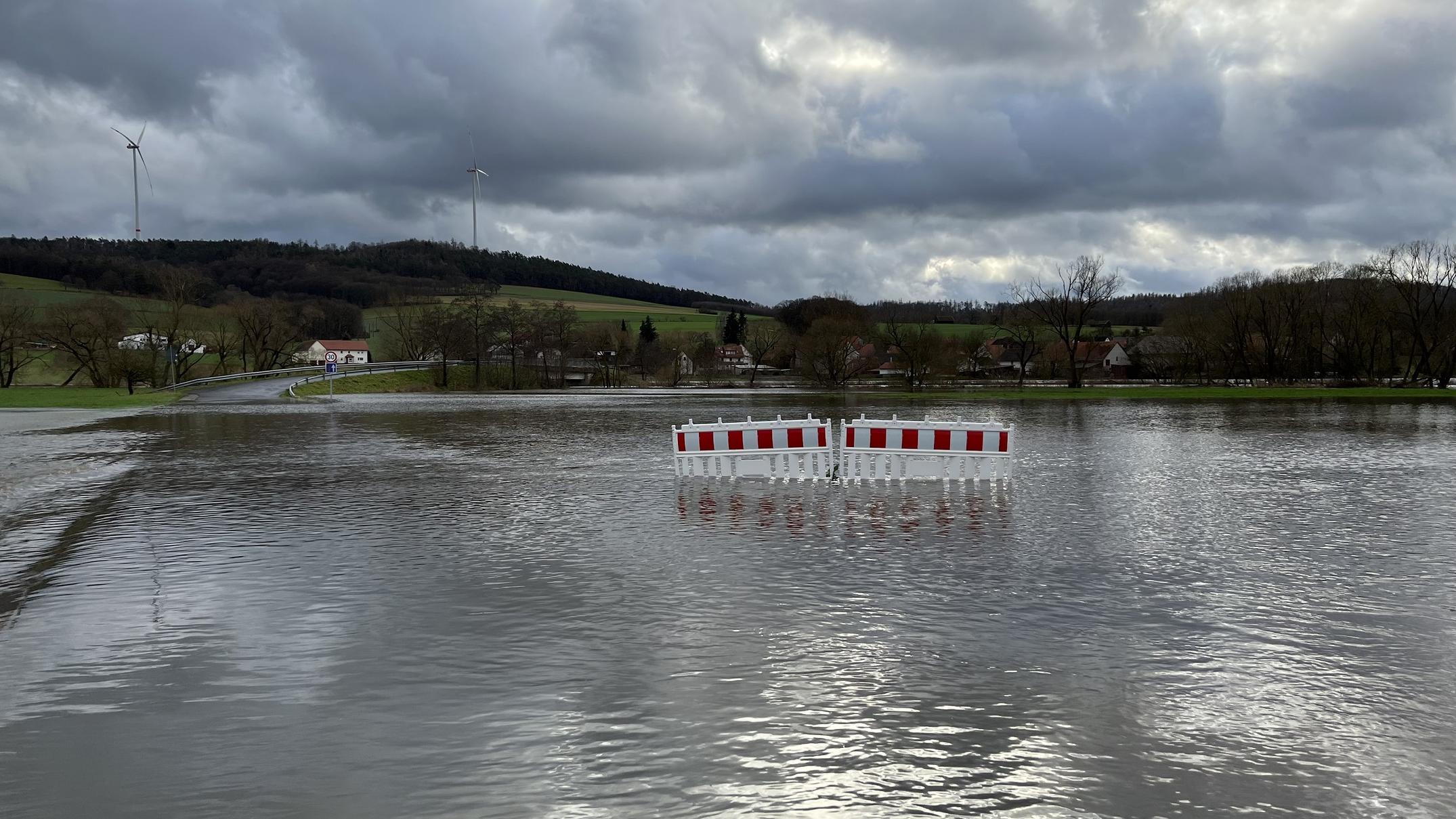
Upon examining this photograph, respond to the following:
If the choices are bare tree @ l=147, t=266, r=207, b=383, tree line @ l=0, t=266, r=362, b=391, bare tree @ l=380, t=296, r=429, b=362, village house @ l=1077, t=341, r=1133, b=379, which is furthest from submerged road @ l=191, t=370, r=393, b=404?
village house @ l=1077, t=341, r=1133, b=379

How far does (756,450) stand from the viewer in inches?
674

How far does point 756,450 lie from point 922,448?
107 inches

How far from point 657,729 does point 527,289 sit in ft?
524

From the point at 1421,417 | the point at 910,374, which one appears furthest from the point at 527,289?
the point at 1421,417

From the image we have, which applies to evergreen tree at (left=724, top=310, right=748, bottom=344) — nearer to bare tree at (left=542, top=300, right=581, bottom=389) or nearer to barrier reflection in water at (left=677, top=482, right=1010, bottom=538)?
bare tree at (left=542, top=300, right=581, bottom=389)

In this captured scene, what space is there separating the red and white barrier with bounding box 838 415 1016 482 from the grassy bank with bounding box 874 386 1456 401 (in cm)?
3844

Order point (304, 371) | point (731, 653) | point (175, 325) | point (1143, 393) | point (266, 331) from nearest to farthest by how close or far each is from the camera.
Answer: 1. point (731, 653)
2. point (1143, 393)
3. point (175, 325)
4. point (304, 371)
5. point (266, 331)

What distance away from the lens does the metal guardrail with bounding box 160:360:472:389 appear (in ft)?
231

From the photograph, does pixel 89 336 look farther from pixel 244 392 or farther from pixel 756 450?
pixel 756 450

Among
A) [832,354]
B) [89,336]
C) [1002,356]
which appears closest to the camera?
[89,336]

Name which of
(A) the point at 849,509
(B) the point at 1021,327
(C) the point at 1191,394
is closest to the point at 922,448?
(A) the point at 849,509

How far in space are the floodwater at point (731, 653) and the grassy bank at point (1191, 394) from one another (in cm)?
4185

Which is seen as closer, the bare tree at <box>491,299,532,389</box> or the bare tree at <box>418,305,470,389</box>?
the bare tree at <box>418,305,470,389</box>

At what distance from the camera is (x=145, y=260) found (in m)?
135
